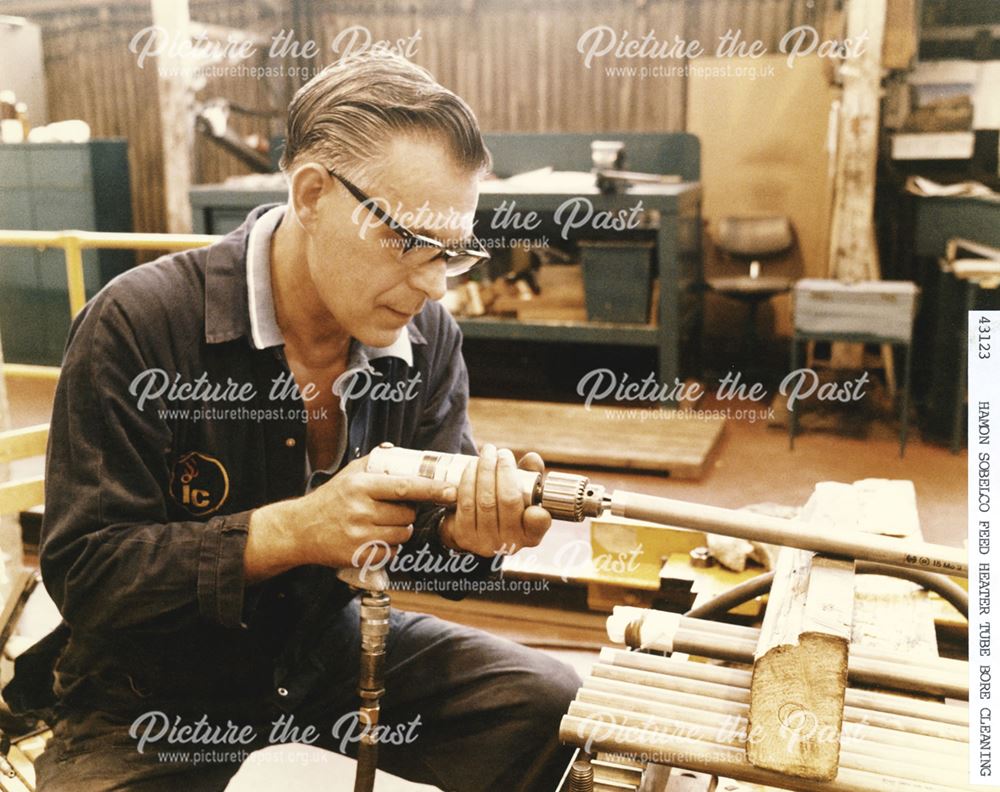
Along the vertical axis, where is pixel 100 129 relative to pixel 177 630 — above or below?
above

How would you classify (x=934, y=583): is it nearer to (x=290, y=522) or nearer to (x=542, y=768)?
(x=542, y=768)

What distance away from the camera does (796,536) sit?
1.28 meters

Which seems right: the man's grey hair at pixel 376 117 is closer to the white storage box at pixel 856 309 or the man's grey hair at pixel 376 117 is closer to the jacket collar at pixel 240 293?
the jacket collar at pixel 240 293

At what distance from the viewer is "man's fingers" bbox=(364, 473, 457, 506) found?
1352 millimetres

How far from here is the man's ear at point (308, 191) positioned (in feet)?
5.29

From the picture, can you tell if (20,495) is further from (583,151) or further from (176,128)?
(583,151)

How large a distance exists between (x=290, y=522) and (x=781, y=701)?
0.73 m

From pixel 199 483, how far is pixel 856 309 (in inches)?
147

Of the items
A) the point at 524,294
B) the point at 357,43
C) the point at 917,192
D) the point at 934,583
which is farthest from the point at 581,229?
the point at 934,583

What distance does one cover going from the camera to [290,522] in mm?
1453

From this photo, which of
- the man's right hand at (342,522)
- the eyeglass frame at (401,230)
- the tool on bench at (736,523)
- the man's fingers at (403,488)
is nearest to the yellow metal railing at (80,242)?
the eyeglass frame at (401,230)

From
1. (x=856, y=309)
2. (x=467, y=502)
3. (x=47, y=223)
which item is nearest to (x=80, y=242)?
(x=467, y=502)

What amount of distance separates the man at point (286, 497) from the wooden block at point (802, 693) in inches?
14.0

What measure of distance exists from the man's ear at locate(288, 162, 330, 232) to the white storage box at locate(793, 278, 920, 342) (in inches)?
138
